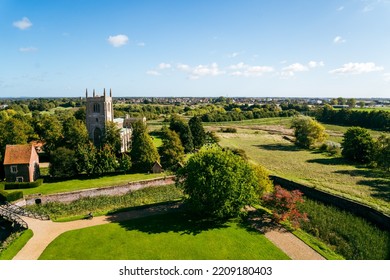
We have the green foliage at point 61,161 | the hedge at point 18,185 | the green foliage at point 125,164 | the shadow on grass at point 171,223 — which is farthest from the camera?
the green foliage at point 125,164

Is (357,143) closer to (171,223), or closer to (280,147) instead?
(280,147)

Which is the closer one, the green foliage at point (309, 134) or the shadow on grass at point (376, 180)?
the shadow on grass at point (376, 180)

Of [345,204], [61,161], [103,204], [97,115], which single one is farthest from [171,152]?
[345,204]

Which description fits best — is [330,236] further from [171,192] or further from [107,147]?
[107,147]

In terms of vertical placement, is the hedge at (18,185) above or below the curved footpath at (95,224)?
above

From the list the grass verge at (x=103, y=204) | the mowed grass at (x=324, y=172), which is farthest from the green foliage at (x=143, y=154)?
the mowed grass at (x=324, y=172)

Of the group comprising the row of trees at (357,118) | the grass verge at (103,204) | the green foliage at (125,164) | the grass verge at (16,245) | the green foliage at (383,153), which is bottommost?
the grass verge at (103,204)

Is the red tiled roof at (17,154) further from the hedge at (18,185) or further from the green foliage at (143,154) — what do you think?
the green foliage at (143,154)
